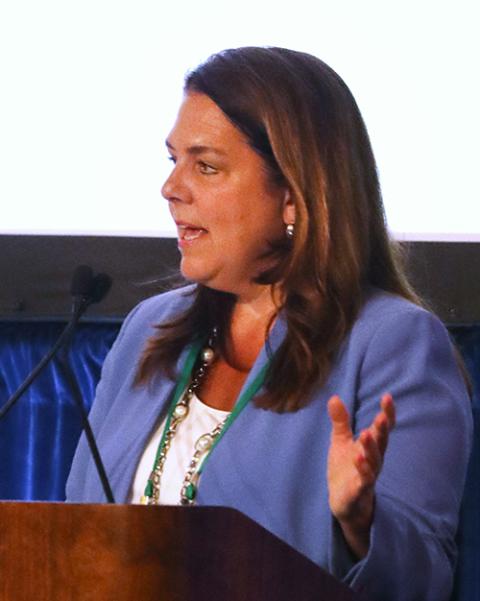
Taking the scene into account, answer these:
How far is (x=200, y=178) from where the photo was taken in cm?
214

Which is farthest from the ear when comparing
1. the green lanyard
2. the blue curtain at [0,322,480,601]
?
the blue curtain at [0,322,480,601]

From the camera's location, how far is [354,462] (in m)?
1.53

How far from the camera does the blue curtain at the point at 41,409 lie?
3.11 meters

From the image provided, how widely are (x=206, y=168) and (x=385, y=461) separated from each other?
0.58 meters

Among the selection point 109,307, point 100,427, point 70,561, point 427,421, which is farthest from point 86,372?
point 70,561

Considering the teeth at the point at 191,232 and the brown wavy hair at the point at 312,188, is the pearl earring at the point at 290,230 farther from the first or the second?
the teeth at the point at 191,232

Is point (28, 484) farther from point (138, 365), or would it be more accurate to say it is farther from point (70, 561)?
point (70, 561)

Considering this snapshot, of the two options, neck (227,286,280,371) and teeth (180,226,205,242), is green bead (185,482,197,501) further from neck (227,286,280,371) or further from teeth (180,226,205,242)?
teeth (180,226,205,242)

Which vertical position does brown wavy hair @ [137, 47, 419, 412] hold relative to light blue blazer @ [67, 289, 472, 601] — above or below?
above

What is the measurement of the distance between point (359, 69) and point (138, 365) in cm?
89

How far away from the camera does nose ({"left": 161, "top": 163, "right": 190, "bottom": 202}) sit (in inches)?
84.0

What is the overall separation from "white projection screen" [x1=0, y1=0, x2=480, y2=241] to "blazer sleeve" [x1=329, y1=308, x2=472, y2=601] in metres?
0.83

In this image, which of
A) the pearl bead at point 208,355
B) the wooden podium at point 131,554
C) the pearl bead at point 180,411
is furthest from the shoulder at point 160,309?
the wooden podium at point 131,554

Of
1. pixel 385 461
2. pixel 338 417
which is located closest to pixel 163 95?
pixel 385 461
